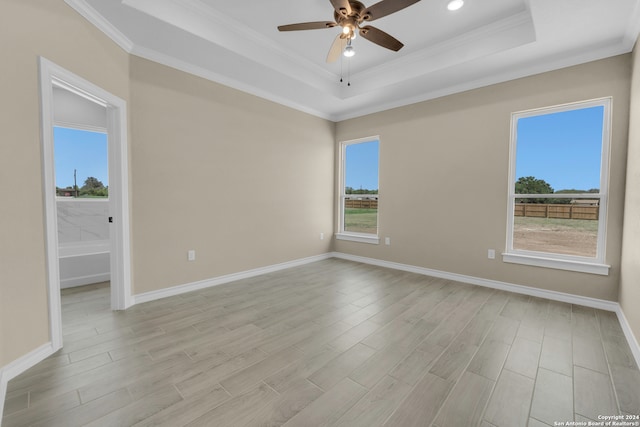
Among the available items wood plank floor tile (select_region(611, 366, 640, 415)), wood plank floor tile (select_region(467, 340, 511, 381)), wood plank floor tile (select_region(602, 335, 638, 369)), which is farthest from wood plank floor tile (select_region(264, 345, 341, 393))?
wood plank floor tile (select_region(602, 335, 638, 369))

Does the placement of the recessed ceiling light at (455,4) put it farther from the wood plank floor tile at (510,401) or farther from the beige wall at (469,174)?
the wood plank floor tile at (510,401)

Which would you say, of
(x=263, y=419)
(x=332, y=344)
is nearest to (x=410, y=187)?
(x=332, y=344)

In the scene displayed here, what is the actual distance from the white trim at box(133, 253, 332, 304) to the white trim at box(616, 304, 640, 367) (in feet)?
12.6

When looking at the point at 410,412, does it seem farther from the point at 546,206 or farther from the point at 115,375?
the point at 546,206

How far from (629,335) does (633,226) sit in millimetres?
912

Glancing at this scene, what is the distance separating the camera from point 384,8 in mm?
2039

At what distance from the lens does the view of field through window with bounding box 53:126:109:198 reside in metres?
4.41

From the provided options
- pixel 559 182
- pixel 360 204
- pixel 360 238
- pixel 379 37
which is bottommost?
pixel 360 238

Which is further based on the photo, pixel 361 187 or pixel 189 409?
pixel 361 187

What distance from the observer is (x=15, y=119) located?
176 cm

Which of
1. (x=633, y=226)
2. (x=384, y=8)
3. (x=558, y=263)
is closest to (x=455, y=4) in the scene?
(x=384, y=8)

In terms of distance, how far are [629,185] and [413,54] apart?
2.68m

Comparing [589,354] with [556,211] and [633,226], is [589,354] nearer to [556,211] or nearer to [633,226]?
[633,226]

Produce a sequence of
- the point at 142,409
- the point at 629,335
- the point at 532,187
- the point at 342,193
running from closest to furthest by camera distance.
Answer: the point at 142,409 → the point at 629,335 → the point at 532,187 → the point at 342,193
